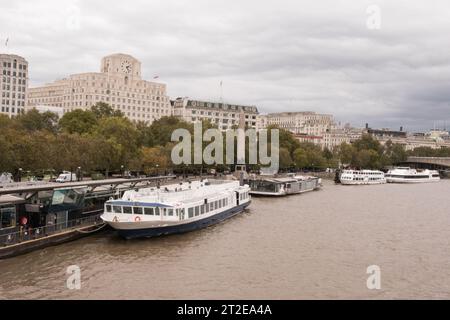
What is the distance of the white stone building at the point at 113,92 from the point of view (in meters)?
161

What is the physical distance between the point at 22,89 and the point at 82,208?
133 meters

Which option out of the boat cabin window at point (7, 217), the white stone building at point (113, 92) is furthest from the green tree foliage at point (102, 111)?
the boat cabin window at point (7, 217)

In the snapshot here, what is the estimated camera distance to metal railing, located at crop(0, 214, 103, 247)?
3438cm

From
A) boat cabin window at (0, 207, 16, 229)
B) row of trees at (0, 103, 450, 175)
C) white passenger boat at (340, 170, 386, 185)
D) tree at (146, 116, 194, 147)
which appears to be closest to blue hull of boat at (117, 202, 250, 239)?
boat cabin window at (0, 207, 16, 229)

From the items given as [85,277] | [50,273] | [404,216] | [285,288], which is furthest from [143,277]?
[404,216]

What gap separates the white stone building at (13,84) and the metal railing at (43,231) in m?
128

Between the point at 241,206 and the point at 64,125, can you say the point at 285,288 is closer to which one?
the point at 241,206

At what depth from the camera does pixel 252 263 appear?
3547 cm

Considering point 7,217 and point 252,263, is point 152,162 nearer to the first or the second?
point 7,217

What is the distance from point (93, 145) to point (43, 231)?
4300 centimetres

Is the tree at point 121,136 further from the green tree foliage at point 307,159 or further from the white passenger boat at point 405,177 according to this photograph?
the white passenger boat at point 405,177

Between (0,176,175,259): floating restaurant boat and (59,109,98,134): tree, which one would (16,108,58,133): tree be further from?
(0,176,175,259): floating restaurant boat

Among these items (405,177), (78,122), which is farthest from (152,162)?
(405,177)

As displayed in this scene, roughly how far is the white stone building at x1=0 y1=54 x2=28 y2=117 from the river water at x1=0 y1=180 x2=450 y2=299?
127319mm
